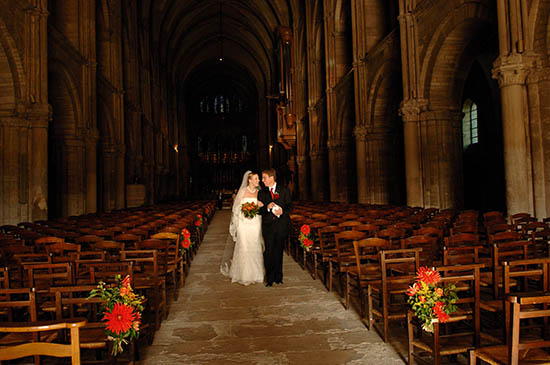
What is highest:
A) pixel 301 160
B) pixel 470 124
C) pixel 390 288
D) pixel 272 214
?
pixel 470 124

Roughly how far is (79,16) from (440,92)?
14375 mm

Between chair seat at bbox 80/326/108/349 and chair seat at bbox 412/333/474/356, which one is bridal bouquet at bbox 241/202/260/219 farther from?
chair seat at bbox 412/333/474/356

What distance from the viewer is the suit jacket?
6734mm

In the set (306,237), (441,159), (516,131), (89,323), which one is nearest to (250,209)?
(306,237)

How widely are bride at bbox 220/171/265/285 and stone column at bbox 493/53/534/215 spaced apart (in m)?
5.72

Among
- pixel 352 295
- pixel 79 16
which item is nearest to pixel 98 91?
pixel 79 16

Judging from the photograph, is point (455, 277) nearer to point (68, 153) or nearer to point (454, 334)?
point (454, 334)

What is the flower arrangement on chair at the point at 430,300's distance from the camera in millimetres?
3098

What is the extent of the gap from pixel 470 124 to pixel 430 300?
68.9 feet

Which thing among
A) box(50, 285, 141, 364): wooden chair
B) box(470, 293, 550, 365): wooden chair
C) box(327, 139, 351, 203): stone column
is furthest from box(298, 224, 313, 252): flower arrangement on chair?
box(327, 139, 351, 203): stone column

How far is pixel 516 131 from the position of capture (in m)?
9.05

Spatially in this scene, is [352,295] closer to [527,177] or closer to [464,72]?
[527,177]

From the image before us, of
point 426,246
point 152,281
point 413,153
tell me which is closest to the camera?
point 152,281

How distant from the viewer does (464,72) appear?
43.4 ft
